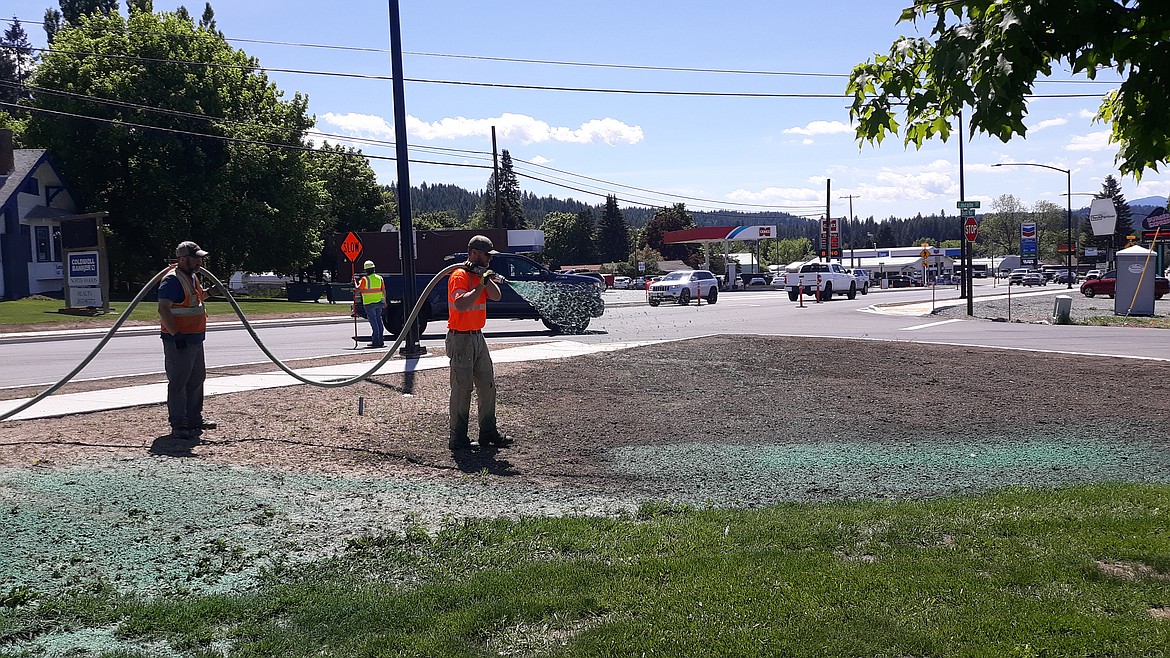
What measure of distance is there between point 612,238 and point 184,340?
138589 millimetres

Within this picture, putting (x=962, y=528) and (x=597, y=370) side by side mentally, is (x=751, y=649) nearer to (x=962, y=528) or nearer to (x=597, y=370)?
(x=962, y=528)

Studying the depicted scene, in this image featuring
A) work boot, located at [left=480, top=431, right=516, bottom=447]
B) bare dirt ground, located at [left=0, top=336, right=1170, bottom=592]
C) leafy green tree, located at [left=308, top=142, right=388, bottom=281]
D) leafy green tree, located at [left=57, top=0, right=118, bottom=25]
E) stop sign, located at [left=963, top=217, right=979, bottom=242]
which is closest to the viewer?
bare dirt ground, located at [left=0, top=336, right=1170, bottom=592]

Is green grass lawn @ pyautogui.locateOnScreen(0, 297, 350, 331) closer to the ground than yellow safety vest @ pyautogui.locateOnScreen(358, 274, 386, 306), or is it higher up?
closer to the ground

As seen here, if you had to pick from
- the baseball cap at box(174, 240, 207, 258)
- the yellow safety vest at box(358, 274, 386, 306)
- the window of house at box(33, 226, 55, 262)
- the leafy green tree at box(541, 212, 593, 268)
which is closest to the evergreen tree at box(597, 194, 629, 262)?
the leafy green tree at box(541, 212, 593, 268)

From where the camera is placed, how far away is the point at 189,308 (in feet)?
30.4

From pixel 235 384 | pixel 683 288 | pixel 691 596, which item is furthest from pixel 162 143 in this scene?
pixel 691 596

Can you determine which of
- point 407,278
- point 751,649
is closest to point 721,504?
point 751,649

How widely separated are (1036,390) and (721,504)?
7.16 meters

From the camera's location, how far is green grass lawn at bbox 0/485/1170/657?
4246 millimetres

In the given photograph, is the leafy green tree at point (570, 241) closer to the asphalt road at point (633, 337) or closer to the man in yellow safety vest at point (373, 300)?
the asphalt road at point (633, 337)

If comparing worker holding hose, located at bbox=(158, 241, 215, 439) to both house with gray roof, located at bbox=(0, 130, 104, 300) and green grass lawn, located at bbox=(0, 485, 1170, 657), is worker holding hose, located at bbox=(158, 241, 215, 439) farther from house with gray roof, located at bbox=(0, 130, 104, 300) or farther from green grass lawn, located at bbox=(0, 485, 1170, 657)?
house with gray roof, located at bbox=(0, 130, 104, 300)

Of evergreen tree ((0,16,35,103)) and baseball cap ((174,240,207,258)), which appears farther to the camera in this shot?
evergreen tree ((0,16,35,103))

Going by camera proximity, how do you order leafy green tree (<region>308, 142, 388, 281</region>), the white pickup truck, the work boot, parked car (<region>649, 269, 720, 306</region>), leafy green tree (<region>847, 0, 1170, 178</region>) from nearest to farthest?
1. leafy green tree (<region>847, 0, 1170, 178</region>)
2. the work boot
3. parked car (<region>649, 269, 720, 306</region>)
4. the white pickup truck
5. leafy green tree (<region>308, 142, 388, 281</region>)

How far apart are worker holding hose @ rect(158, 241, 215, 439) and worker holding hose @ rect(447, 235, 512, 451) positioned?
253 cm
